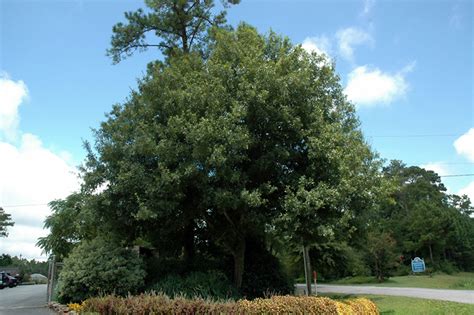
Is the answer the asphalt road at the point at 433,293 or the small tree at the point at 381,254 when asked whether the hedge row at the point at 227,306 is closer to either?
the asphalt road at the point at 433,293

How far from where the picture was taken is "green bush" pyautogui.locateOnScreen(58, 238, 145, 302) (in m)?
15.3

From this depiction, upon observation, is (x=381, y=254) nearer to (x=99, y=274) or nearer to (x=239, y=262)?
(x=239, y=262)

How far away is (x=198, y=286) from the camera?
51.0 ft

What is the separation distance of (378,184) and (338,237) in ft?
11.0

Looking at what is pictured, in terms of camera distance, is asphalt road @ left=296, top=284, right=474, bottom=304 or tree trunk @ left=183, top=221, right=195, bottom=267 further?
asphalt road @ left=296, top=284, right=474, bottom=304

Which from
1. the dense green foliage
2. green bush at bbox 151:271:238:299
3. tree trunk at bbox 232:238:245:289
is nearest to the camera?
the dense green foliage

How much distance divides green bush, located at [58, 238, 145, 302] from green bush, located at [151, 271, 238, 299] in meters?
0.98

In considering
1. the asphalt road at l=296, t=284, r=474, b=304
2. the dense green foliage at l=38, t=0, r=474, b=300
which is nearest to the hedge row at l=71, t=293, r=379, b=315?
the dense green foliage at l=38, t=0, r=474, b=300

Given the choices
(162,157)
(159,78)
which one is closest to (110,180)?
(162,157)

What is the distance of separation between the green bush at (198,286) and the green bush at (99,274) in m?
0.98

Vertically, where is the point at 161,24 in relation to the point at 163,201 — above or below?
above

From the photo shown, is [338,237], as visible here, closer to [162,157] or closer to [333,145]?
[333,145]

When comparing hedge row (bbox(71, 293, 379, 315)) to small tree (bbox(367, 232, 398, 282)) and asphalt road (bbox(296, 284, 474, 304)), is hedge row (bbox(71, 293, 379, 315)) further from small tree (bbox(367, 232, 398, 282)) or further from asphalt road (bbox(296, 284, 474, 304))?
small tree (bbox(367, 232, 398, 282))

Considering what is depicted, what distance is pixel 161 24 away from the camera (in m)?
22.0
